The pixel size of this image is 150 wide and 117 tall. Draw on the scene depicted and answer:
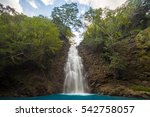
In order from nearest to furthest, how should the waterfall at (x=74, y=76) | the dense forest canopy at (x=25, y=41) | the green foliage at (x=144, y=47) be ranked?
the dense forest canopy at (x=25, y=41) < the green foliage at (x=144, y=47) < the waterfall at (x=74, y=76)

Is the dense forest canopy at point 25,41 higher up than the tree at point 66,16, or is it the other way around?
the tree at point 66,16

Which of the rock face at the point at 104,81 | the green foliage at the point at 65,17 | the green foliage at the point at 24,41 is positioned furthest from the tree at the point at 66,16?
the green foliage at the point at 24,41

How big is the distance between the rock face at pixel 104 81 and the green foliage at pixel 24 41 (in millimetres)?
2886

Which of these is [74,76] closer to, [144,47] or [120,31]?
[120,31]

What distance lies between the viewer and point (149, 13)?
16.3 metres

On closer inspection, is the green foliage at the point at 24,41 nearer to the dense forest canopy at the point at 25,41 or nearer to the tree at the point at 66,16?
the dense forest canopy at the point at 25,41

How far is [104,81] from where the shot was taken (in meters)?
14.3

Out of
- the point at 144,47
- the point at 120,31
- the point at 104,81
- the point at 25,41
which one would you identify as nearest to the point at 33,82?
the point at 25,41

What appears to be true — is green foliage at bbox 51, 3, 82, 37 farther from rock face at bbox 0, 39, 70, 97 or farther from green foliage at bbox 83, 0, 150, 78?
rock face at bbox 0, 39, 70, 97

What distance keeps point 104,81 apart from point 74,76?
210 cm

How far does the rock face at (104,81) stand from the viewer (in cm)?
1220

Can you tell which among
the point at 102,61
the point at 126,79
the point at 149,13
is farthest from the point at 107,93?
the point at 149,13

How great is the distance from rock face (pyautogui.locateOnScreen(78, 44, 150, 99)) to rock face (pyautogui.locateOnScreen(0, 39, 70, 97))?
6.04 ft

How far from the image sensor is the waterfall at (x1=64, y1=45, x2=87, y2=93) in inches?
576
